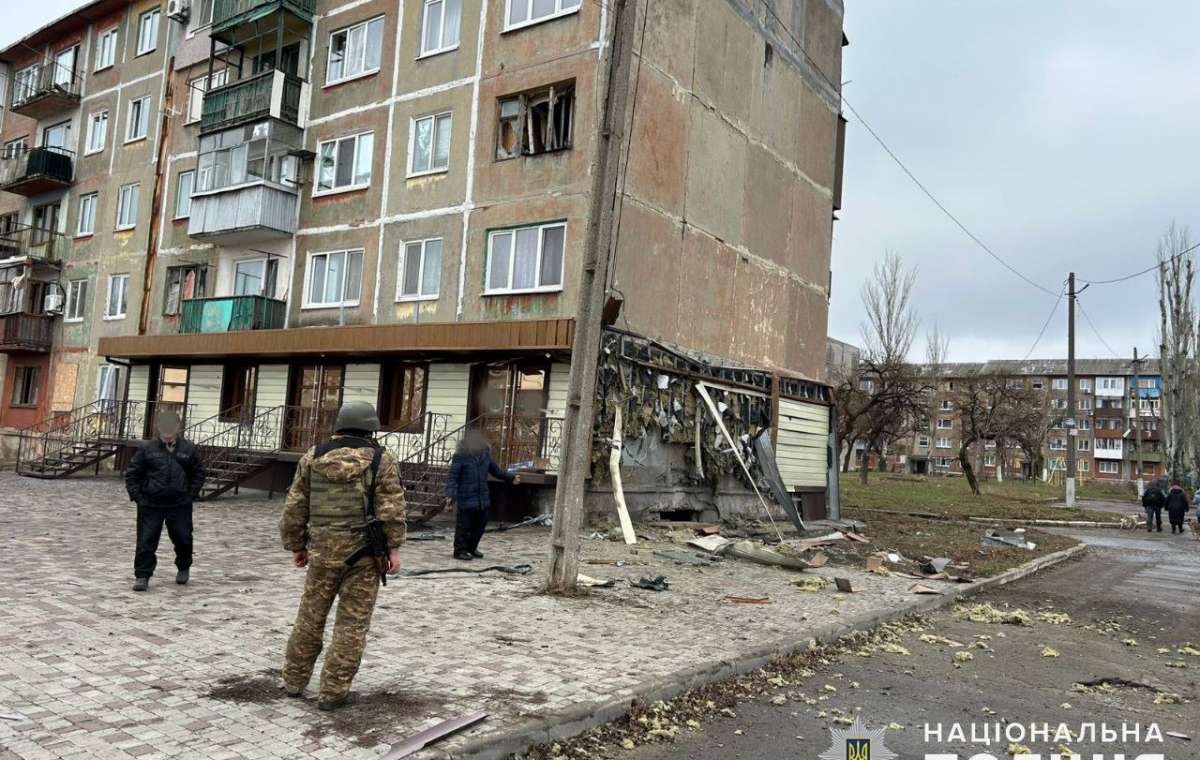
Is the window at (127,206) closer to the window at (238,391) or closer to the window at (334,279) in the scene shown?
the window at (238,391)

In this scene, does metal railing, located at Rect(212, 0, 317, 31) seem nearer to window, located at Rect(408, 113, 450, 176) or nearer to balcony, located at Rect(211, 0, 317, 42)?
balcony, located at Rect(211, 0, 317, 42)

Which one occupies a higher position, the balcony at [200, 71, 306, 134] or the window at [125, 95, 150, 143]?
the window at [125, 95, 150, 143]

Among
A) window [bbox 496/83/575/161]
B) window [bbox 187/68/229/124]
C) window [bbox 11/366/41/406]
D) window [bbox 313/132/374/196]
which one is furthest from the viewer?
window [bbox 11/366/41/406]

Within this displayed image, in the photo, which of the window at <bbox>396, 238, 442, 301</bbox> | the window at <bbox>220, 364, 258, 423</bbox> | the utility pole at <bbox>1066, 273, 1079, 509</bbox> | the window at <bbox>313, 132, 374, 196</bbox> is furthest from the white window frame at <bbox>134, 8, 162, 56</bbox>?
the utility pole at <bbox>1066, 273, 1079, 509</bbox>

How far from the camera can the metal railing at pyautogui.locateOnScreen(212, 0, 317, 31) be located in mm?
21438

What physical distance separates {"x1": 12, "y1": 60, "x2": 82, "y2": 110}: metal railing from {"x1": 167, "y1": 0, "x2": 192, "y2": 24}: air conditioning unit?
20.8 ft

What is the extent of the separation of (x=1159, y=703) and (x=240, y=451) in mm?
18492

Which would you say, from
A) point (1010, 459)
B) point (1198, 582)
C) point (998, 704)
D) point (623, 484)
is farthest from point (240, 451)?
point (1010, 459)

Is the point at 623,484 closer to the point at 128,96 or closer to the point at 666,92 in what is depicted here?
the point at 666,92

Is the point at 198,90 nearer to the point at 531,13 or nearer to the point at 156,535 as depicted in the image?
the point at 531,13

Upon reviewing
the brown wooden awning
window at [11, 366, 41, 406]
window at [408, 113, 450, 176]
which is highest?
window at [408, 113, 450, 176]

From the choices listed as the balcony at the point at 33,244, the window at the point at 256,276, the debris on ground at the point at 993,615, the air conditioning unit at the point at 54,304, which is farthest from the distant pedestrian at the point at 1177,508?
the balcony at the point at 33,244

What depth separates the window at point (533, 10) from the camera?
17.1m

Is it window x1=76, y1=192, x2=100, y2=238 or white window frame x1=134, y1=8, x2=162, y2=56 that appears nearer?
white window frame x1=134, y1=8, x2=162, y2=56
